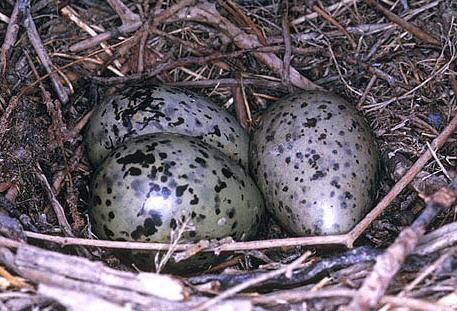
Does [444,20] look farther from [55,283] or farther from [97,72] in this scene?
[55,283]

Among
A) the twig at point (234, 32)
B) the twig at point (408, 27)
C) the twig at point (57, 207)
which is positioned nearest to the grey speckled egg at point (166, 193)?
the twig at point (57, 207)

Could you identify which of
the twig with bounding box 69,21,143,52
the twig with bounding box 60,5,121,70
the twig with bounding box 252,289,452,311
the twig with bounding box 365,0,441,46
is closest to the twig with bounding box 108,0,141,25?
the twig with bounding box 69,21,143,52

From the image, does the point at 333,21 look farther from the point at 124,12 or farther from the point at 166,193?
the point at 166,193

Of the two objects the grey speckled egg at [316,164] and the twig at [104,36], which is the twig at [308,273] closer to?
the grey speckled egg at [316,164]

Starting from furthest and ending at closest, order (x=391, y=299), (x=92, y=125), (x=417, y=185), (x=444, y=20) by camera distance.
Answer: (x=444, y=20)
(x=92, y=125)
(x=417, y=185)
(x=391, y=299)

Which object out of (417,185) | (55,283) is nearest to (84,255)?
(55,283)

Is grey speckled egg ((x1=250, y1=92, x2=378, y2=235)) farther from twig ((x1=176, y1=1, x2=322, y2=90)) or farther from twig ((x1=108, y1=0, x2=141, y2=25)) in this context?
twig ((x1=108, y1=0, x2=141, y2=25))
